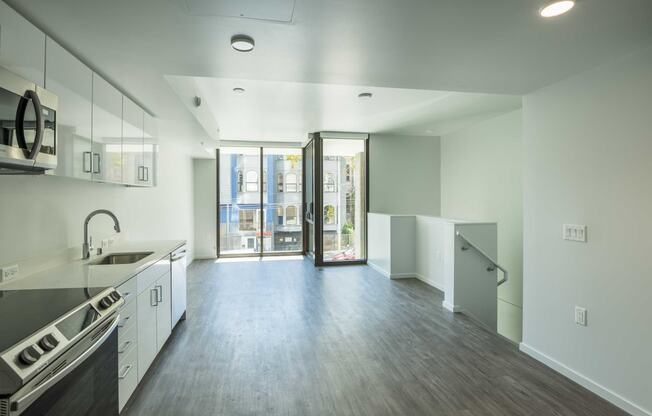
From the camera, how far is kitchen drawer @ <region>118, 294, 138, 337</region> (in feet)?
6.25

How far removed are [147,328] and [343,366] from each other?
150cm

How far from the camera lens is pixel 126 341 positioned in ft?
6.53

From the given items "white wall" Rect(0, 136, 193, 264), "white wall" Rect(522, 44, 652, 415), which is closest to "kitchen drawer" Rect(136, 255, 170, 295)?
"white wall" Rect(0, 136, 193, 264)

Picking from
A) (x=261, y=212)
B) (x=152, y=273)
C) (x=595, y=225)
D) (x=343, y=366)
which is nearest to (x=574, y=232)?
(x=595, y=225)

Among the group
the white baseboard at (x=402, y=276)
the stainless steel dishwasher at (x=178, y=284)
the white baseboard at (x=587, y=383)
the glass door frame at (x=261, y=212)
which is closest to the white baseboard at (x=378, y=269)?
the white baseboard at (x=402, y=276)

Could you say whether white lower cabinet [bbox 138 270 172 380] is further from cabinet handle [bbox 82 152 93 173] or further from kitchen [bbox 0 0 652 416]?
cabinet handle [bbox 82 152 93 173]

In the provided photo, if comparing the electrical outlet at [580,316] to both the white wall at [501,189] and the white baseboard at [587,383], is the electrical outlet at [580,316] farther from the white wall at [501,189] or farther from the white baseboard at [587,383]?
the white wall at [501,189]

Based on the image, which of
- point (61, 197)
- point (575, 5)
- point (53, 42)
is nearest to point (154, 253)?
point (61, 197)

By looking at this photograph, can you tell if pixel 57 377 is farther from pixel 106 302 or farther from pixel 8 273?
pixel 8 273

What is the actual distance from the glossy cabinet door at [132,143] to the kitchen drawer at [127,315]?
1.18 m

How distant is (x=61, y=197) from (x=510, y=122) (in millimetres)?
5310

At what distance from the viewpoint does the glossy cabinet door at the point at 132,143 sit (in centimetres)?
273

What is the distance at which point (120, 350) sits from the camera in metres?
1.90

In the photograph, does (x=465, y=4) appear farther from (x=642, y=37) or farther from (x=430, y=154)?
(x=430, y=154)
